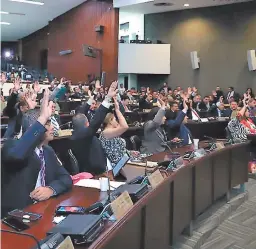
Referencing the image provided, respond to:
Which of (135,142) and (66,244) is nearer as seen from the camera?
(66,244)

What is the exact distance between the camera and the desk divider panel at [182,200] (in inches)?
121

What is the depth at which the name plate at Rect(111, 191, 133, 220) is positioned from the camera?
1.88 m

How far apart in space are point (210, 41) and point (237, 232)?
1157cm

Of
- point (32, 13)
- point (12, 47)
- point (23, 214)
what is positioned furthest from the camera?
point (12, 47)

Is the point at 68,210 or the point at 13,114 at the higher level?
the point at 13,114

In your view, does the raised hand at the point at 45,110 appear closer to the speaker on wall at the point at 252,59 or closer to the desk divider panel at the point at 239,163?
the desk divider panel at the point at 239,163

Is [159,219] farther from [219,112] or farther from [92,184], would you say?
[219,112]

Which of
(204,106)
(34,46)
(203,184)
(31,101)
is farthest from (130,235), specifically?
(34,46)

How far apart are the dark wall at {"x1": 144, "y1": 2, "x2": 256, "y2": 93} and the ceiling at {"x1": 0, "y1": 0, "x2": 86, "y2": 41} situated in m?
3.53

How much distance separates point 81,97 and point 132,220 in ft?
28.0

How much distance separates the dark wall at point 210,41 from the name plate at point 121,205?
39.6 feet

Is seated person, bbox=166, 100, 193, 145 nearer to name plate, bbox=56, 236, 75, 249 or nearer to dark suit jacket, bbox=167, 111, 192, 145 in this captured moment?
dark suit jacket, bbox=167, 111, 192, 145

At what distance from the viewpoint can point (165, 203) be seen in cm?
283

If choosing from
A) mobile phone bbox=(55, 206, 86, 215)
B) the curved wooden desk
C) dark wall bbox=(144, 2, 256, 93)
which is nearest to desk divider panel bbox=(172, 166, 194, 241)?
the curved wooden desk
